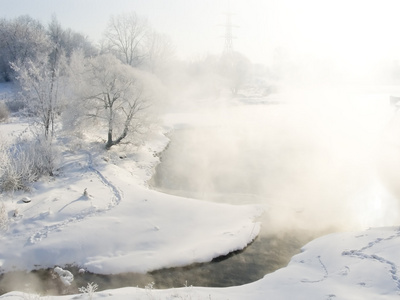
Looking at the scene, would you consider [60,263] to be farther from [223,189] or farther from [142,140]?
[142,140]

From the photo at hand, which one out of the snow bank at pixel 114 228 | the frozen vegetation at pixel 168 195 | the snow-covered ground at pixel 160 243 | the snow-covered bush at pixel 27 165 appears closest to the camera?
the snow-covered ground at pixel 160 243

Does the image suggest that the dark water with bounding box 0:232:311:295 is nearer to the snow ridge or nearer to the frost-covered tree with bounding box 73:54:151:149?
→ the snow ridge

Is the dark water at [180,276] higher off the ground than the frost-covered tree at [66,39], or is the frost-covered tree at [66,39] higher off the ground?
the frost-covered tree at [66,39]

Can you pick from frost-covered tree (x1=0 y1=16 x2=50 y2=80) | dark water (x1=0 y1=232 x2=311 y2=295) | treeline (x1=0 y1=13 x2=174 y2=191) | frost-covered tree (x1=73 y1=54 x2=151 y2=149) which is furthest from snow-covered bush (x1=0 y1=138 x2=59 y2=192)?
frost-covered tree (x1=0 y1=16 x2=50 y2=80)

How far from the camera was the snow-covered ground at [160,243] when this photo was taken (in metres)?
9.30

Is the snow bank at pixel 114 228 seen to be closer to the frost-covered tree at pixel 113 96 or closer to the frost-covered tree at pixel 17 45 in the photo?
the frost-covered tree at pixel 113 96

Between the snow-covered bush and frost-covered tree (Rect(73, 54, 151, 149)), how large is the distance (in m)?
A: 5.91

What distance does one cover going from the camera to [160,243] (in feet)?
43.6

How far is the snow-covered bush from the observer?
15.6 m

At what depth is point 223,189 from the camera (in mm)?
19312

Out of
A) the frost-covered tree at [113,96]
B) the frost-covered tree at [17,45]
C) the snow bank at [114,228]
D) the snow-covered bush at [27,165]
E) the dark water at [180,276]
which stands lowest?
the dark water at [180,276]

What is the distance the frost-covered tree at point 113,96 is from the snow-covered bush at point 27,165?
591 centimetres

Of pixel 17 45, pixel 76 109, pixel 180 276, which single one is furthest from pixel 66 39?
pixel 180 276

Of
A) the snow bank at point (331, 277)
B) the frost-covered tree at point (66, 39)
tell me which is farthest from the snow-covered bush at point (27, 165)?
the frost-covered tree at point (66, 39)
